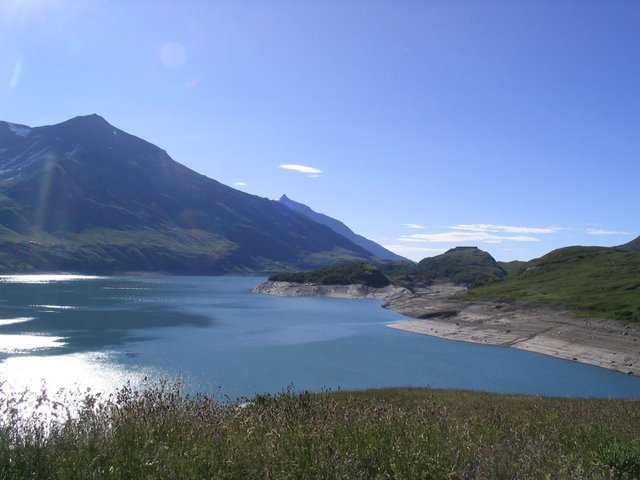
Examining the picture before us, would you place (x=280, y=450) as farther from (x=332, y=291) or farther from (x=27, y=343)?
(x=332, y=291)

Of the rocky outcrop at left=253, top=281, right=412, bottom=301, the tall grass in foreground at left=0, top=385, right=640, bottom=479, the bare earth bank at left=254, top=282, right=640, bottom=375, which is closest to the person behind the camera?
the tall grass in foreground at left=0, top=385, right=640, bottom=479

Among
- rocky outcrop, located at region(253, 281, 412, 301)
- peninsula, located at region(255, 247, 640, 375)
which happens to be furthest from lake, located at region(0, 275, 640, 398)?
rocky outcrop, located at region(253, 281, 412, 301)

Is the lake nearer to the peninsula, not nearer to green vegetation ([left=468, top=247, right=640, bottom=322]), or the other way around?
the peninsula

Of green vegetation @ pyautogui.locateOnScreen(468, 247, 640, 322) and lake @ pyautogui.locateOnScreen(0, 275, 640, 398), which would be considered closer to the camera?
lake @ pyautogui.locateOnScreen(0, 275, 640, 398)

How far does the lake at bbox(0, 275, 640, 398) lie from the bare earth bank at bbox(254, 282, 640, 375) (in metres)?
3.19

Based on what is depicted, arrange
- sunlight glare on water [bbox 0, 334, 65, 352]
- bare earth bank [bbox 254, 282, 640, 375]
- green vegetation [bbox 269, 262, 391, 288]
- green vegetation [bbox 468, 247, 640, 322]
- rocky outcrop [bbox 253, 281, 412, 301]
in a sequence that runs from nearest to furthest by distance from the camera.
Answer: sunlight glare on water [bbox 0, 334, 65, 352]
bare earth bank [bbox 254, 282, 640, 375]
green vegetation [bbox 468, 247, 640, 322]
rocky outcrop [bbox 253, 281, 412, 301]
green vegetation [bbox 269, 262, 391, 288]

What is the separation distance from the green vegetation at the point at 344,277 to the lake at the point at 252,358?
86.7 metres

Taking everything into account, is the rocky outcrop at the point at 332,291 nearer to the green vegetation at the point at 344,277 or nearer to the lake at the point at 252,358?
the green vegetation at the point at 344,277

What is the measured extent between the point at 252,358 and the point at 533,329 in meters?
45.1

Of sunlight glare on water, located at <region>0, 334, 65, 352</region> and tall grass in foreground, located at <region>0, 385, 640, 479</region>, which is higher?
tall grass in foreground, located at <region>0, 385, 640, 479</region>

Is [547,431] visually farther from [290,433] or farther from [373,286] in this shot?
[373,286]

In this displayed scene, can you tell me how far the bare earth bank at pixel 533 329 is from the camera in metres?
59.2

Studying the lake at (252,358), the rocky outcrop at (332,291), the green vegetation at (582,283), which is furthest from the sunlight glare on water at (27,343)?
the rocky outcrop at (332,291)

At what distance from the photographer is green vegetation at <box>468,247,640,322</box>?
254 ft
